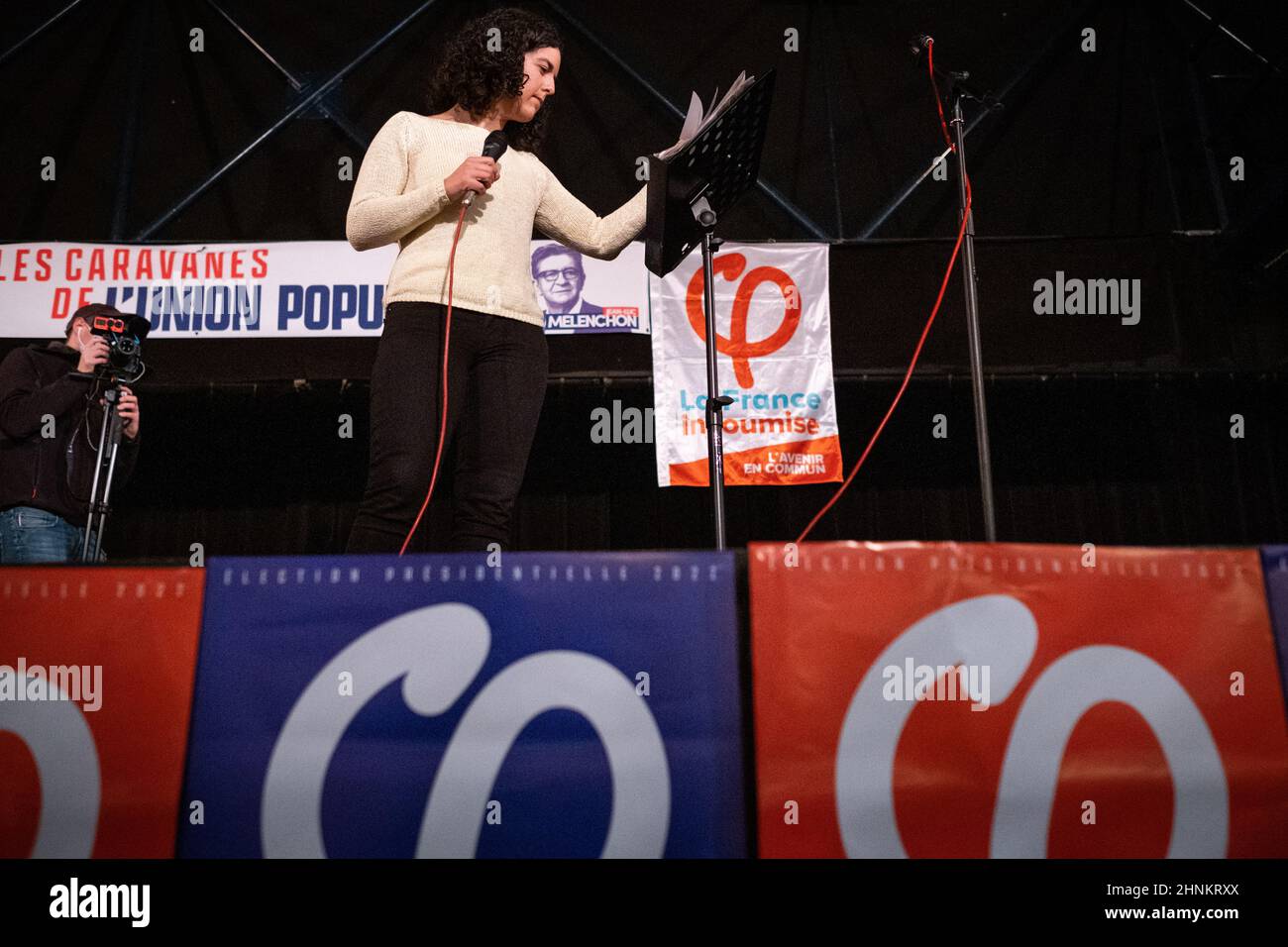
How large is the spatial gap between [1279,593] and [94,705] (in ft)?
5.28

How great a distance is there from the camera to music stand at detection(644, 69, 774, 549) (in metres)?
1.66

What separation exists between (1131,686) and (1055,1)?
17.0 feet

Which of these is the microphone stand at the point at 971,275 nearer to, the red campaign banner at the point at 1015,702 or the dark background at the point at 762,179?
the red campaign banner at the point at 1015,702

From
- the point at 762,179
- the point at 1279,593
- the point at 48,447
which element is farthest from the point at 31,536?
the point at 762,179

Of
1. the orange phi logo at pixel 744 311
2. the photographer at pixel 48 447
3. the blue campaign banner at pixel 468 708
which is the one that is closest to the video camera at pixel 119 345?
the photographer at pixel 48 447

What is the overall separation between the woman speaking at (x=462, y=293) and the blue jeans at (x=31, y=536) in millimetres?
1936

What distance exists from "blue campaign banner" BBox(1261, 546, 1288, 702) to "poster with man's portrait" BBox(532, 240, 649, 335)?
322cm

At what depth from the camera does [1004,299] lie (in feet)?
14.1

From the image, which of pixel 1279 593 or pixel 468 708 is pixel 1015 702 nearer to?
pixel 1279 593

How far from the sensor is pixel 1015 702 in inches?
47.9

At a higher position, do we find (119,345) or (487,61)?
(487,61)

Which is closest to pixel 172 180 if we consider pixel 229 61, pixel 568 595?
pixel 229 61

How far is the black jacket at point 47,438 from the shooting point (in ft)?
10.1

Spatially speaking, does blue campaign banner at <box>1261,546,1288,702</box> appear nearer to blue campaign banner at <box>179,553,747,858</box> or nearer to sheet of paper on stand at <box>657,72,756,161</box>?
blue campaign banner at <box>179,553,747,858</box>
